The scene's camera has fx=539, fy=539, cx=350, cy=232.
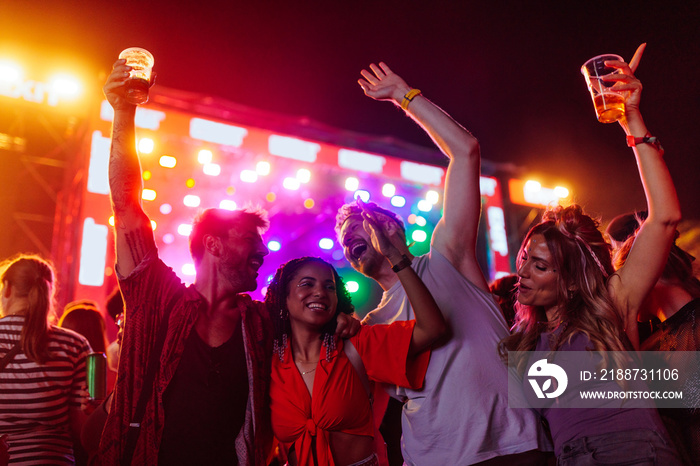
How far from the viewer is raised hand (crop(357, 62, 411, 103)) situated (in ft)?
8.97

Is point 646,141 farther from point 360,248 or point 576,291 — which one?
point 360,248

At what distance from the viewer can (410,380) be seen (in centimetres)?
235

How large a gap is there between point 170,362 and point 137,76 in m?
1.31

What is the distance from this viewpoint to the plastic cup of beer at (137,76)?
2457 millimetres

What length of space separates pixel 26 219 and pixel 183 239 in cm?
427

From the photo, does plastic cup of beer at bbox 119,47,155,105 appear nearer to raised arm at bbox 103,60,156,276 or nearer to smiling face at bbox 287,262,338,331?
raised arm at bbox 103,60,156,276

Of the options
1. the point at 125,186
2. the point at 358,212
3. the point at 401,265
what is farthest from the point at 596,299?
the point at 125,186

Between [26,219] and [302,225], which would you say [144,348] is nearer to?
[302,225]

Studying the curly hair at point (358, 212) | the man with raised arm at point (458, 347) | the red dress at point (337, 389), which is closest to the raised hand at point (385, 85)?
the man with raised arm at point (458, 347)

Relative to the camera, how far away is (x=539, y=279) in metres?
2.43

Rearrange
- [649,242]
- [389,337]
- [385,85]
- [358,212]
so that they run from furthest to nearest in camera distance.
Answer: [358,212] → [385,85] → [389,337] → [649,242]

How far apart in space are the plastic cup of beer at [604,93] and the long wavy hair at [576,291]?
1.47 feet

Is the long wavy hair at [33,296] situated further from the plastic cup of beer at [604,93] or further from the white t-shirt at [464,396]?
the plastic cup of beer at [604,93]

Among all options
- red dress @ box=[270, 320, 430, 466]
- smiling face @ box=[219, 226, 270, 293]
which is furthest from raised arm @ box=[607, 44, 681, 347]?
smiling face @ box=[219, 226, 270, 293]
